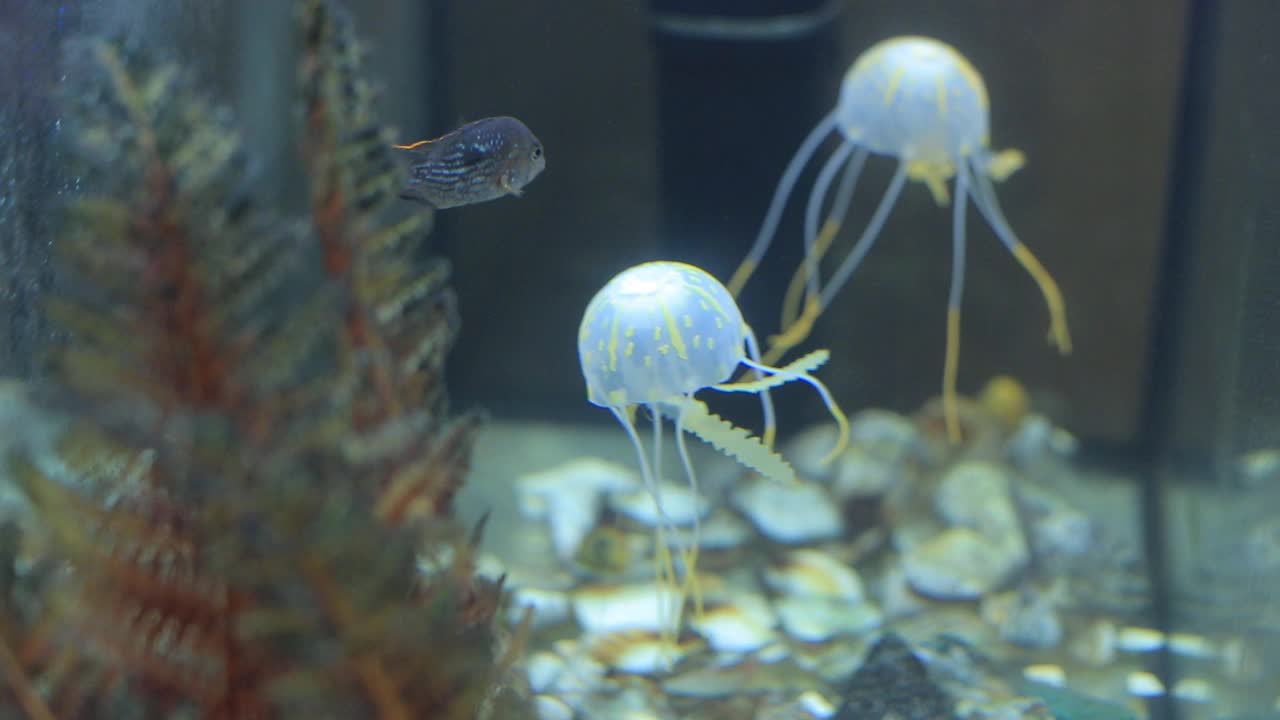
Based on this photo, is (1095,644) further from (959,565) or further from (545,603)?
(545,603)

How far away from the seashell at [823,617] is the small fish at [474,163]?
1.75m

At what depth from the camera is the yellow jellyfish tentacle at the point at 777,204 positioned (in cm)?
383

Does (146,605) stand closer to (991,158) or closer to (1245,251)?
(1245,251)

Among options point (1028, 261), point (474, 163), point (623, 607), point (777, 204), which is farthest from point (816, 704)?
point (1028, 261)

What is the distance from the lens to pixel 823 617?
10.4ft

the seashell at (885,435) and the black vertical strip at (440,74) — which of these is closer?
the black vertical strip at (440,74)

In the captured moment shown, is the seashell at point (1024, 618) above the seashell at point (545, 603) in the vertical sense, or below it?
below

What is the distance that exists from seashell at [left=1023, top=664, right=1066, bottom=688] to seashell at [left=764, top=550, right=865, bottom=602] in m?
0.61

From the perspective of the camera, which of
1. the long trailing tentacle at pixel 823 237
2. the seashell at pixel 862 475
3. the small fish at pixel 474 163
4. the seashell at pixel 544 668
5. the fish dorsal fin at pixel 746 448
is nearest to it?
the small fish at pixel 474 163

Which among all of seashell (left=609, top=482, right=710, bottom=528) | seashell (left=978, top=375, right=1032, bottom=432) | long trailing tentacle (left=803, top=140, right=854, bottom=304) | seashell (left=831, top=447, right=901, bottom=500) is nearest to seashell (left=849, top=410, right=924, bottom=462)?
seashell (left=831, top=447, right=901, bottom=500)

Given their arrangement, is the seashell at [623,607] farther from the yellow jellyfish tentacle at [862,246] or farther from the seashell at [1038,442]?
the seashell at [1038,442]

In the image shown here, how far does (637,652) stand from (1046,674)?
1173 mm

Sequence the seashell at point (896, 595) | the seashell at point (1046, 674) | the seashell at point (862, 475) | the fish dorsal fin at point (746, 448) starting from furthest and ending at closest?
the seashell at point (862, 475) → the seashell at point (896, 595) → the seashell at point (1046, 674) → the fish dorsal fin at point (746, 448)

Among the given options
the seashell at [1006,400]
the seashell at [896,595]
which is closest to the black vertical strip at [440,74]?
the seashell at [896,595]
